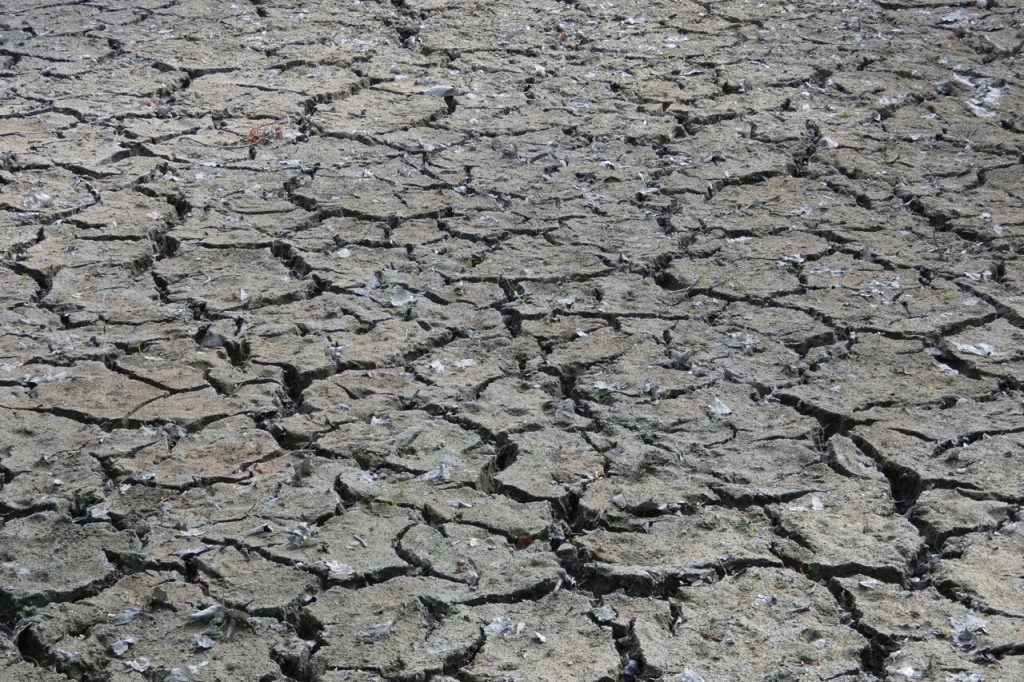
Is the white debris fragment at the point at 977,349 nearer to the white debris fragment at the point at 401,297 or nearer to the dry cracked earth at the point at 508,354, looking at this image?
the dry cracked earth at the point at 508,354

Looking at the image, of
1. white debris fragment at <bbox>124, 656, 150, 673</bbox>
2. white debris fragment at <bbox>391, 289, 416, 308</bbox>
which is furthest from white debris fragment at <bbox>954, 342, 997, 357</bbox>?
white debris fragment at <bbox>124, 656, 150, 673</bbox>

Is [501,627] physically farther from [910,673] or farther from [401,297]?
[401,297]

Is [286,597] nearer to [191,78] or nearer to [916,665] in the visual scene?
[916,665]

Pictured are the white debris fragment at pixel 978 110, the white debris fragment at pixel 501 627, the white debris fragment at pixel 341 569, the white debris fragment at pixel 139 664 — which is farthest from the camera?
the white debris fragment at pixel 978 110

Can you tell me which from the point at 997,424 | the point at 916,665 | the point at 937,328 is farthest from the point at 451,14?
the point at 916,665

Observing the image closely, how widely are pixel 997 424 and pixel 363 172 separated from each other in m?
2.47

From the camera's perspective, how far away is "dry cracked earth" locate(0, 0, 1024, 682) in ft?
8.54

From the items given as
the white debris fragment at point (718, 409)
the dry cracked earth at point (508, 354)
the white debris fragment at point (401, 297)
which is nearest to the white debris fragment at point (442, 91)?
the dry cracked earth at point (508, 354)

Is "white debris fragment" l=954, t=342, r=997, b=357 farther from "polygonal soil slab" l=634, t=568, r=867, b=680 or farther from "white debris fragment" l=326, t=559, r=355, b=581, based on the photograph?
"white debris fragment" l=326, t=559, r=355, b=581

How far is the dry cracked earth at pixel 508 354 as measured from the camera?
Answer: 102 inches

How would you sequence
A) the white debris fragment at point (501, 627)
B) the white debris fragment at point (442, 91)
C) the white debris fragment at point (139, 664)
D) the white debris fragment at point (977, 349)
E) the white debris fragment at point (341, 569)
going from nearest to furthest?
the white debris fragment at point (139, 664)
the white debris fragment at point (501, 627)
the white debris fragment at point (341, 569)
the white debris fragment at point (977, 349)
the white debris fragment at point (442, 91)

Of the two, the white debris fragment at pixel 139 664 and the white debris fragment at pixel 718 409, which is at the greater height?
the white debris fragment at pixel 718 409

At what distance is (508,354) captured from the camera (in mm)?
3584

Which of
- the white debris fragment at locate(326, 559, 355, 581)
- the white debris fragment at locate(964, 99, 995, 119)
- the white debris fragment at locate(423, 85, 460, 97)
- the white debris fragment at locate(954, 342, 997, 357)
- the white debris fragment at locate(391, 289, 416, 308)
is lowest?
the white debris fragment at locate(326, 559, 355, 581)
